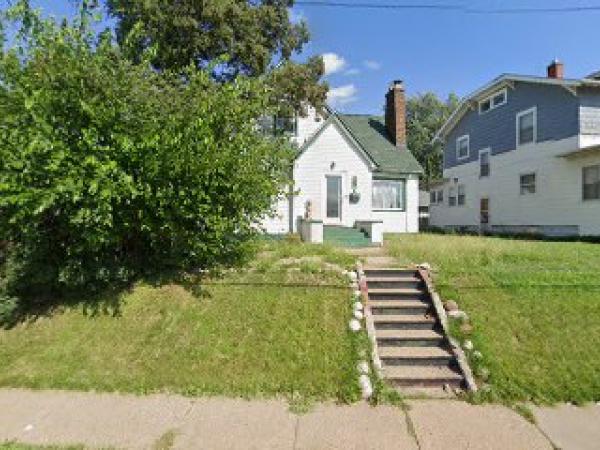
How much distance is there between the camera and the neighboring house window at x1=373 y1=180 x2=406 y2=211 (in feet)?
66.8

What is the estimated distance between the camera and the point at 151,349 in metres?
6.44

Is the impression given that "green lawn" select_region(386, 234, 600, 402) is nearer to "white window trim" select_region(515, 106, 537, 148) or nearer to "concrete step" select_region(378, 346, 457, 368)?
"concrete step" select_region(378, 346, 457, 368)

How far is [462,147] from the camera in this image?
2753 cm

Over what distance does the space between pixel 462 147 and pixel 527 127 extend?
6.21 meters

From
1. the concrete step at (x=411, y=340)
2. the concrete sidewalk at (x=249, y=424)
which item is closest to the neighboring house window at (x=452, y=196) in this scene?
the concrete step at (x=411, y=340)

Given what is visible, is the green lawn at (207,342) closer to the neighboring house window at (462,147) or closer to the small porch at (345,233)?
the small porch at (345,233)

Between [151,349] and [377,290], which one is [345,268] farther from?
[151,349]

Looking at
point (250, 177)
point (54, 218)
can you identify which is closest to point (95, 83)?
point (54, 218)

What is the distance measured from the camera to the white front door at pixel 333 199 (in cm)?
1781

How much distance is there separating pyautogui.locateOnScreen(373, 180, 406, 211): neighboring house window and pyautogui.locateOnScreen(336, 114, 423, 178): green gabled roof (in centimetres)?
44

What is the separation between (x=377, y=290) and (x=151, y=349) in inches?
154

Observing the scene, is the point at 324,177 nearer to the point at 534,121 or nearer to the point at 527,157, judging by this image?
the point at 527,157

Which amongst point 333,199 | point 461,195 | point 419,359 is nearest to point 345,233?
point 333,199

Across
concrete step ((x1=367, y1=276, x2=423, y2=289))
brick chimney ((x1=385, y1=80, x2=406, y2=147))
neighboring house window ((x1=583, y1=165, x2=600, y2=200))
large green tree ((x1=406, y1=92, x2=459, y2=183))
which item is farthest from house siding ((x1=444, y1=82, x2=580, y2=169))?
large green tree ((x1=406, y1=92, x2=459, y2=183))
